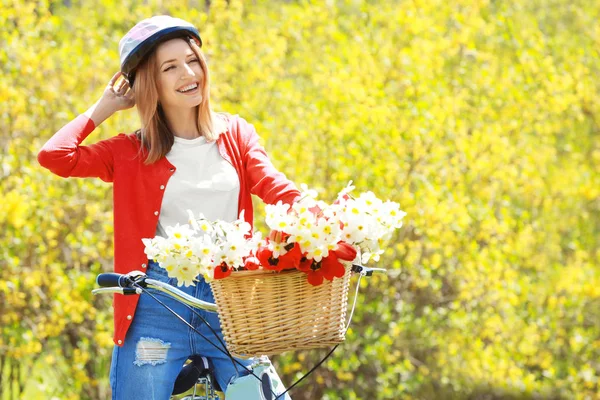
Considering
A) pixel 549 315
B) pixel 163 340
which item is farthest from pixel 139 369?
pixel 549 315

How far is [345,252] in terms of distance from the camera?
2.55 metres

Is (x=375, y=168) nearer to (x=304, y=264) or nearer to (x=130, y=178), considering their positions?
(x=130, y=178)

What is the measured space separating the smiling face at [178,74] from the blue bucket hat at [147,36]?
3cm

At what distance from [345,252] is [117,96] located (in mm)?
1129

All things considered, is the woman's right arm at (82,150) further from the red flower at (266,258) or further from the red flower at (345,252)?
the red flower at (345,252)

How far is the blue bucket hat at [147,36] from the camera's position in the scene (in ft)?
10.2

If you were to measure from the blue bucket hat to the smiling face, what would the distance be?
0.11 ft

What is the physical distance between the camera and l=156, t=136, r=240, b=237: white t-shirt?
3113 mm

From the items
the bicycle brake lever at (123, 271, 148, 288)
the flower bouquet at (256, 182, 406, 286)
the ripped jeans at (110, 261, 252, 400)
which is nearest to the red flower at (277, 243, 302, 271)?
the flower bouquet at (256, 182, 406, 286)

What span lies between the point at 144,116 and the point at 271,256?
2.97ft

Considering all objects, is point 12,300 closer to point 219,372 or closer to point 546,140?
point 219,372

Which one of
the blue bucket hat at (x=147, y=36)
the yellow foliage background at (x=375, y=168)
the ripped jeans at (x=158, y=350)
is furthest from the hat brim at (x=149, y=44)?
the yellow foliage background at (x=375, y=168)

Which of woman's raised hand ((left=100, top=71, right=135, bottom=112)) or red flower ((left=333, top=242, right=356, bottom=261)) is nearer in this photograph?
red flower ((left=333, top=242, right=356, bottom=261))

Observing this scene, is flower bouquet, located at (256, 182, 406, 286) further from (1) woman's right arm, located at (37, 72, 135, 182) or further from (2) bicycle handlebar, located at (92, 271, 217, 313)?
(1) woman's right arm, located at (37, 72, 135, 182)
